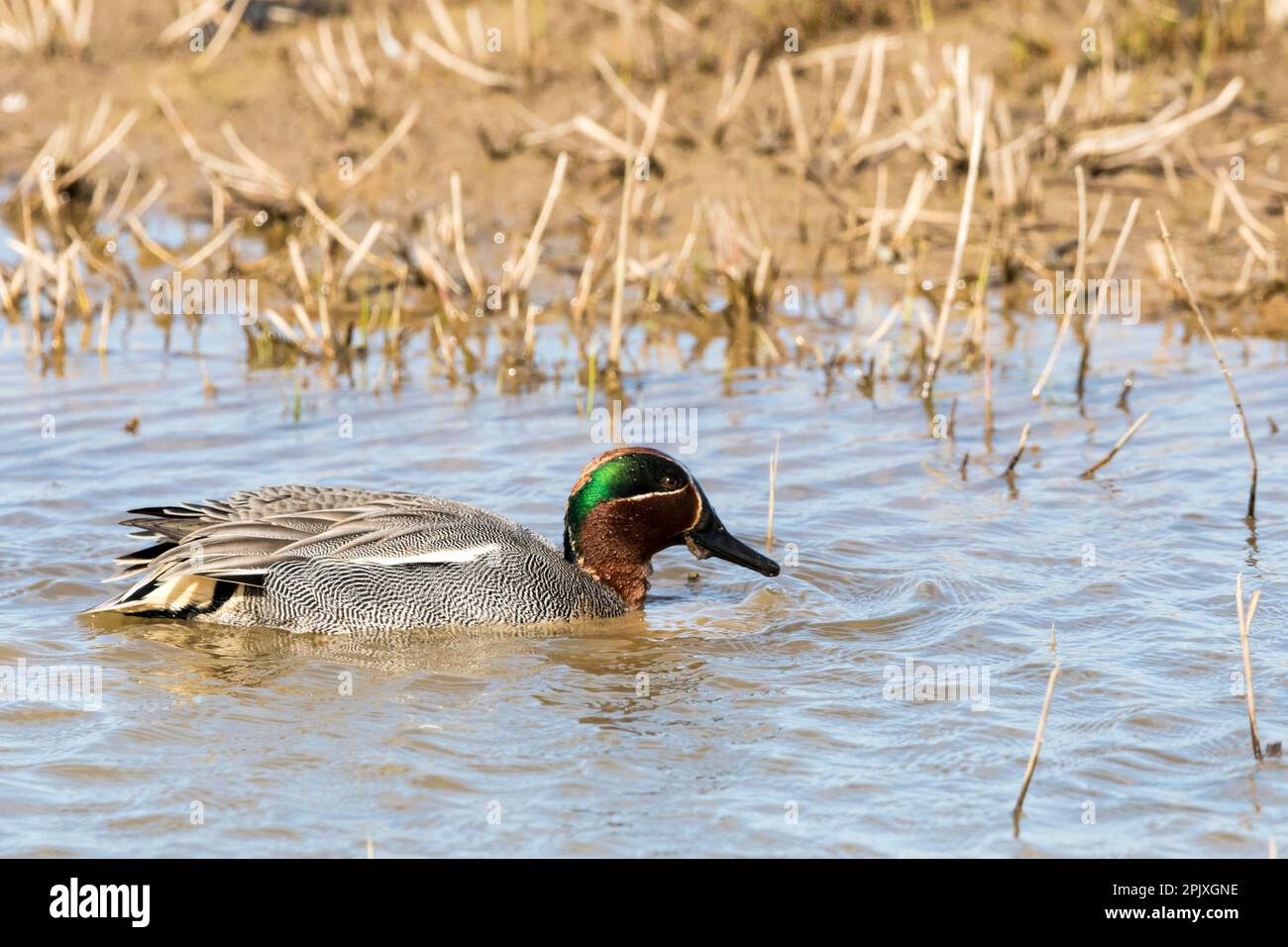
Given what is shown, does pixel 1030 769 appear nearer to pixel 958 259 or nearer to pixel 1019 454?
pixel 1019 454

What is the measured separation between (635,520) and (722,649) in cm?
66

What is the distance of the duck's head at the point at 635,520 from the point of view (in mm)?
6215

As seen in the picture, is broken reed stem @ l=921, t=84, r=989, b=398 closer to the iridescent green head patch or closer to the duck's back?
the iridescent green head patch

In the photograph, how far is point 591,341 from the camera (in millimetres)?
9117

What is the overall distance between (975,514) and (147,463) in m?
3.47

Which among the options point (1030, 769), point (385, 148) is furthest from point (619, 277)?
point (1030, 769)

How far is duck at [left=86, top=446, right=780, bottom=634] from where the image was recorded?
594 centimetres

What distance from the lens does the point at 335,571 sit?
236 inches

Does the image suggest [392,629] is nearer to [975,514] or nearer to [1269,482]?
[975,514]

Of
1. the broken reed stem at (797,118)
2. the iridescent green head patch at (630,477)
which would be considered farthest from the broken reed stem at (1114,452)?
the broken reed stem at (797,118)

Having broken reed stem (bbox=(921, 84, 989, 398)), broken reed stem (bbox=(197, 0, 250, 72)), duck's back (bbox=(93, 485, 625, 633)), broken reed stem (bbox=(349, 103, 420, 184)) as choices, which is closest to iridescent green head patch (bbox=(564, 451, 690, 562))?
duck's back (bbox=(93, 485, 625, 633))
